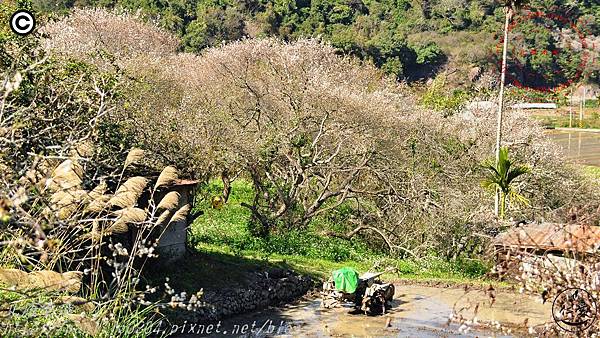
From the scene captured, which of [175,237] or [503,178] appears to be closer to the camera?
[175,237]

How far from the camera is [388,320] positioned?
54.3 ft

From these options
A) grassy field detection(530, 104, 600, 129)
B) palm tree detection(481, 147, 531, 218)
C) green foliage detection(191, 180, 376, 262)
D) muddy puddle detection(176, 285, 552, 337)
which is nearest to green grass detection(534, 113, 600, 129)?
grassy field detection(530, 104, 600, 129)

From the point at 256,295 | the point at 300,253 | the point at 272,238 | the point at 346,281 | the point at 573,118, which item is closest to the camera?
the point at 346,281

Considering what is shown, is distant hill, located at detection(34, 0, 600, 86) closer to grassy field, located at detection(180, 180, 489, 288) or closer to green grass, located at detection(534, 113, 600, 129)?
green grass, located at detection(534, 113, 600, 129)

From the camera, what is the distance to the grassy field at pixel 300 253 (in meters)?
20.8

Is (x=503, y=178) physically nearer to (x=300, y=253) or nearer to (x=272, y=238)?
(x=300, y=253)

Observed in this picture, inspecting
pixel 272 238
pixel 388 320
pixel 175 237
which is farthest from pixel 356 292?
pixel 272 238

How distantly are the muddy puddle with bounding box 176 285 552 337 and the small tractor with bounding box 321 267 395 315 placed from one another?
0.23m

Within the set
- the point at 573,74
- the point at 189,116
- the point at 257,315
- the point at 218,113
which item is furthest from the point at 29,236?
the point at 573,74

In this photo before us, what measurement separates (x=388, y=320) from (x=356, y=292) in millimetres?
1290

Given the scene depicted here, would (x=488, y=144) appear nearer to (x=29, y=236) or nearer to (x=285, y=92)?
(x=285, y=92)

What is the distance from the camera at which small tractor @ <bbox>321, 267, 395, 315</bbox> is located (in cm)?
1733

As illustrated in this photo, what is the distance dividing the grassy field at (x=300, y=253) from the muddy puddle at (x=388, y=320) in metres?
2.13

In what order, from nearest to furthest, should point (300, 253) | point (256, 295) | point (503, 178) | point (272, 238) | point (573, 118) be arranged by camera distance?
point (256, 295) < point (503, 178) < point (300, 253) < point (272, 238) < point (573, 118)
